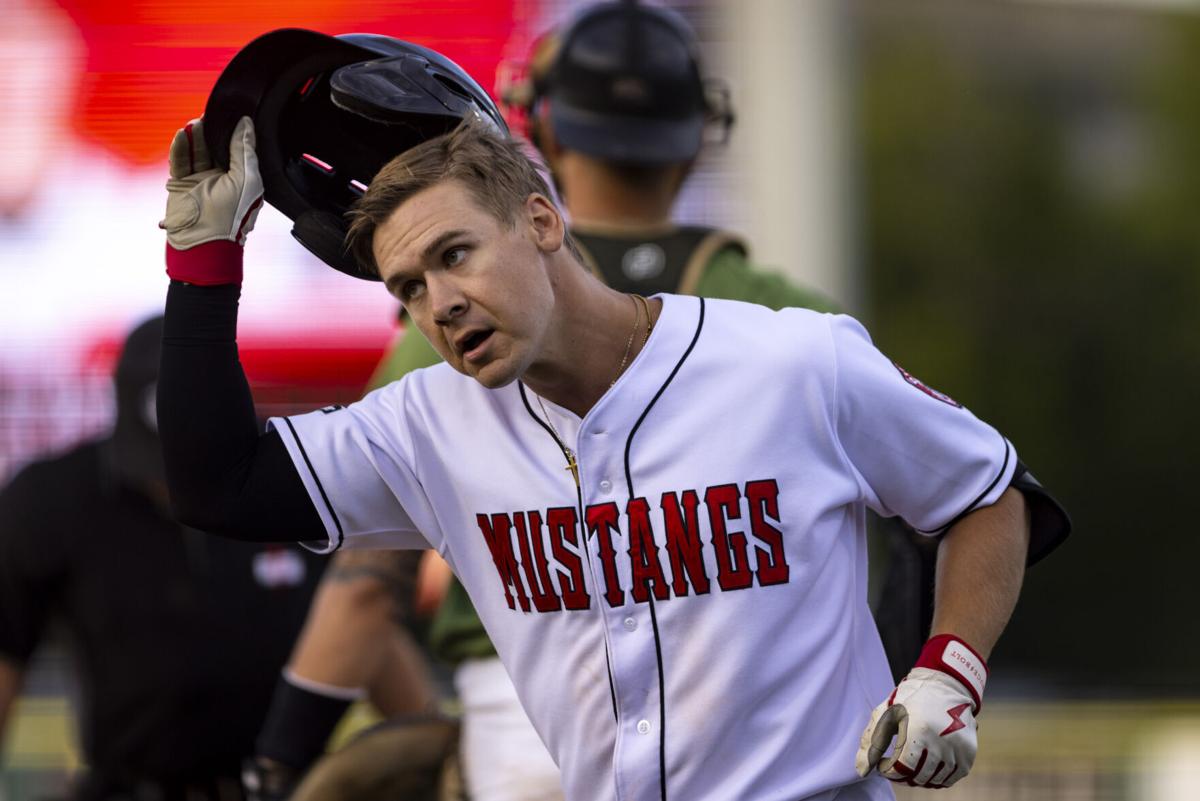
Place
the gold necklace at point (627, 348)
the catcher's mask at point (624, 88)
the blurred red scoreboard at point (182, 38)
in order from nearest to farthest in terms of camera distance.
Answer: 1. the gold necklace at point (627, 348)
2. the catcher's mask at point (624, 88)
3. the blurred red scoreboard at point (182, 38)

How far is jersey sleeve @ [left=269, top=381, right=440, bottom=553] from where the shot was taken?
2537 mm

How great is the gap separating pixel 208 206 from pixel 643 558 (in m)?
0.76

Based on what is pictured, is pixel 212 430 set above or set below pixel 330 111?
below

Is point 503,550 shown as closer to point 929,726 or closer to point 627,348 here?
point 627,348

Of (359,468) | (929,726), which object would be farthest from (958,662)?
(359,468)

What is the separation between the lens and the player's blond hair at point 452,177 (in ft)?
7.88

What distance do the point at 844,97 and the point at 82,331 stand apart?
2.83 metres

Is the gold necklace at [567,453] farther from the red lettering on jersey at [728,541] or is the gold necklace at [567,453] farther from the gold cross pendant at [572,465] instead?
the red lettering on jersey at [728,541]

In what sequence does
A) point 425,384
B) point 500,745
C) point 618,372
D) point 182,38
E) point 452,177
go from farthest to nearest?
point 182,38
point 500,745
point 425,384
point 618,372
point 452,177

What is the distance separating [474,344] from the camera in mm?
2365

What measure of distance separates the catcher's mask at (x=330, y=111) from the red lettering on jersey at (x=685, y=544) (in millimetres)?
567

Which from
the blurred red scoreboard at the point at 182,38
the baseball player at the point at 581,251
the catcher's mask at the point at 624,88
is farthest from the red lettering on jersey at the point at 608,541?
the blurred red scoreboard at the point at 182,38

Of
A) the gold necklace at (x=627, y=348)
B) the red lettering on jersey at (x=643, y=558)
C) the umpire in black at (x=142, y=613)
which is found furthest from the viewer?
the umpire in black at (x=142, y=613)

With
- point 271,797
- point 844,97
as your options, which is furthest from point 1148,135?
point 271,797
